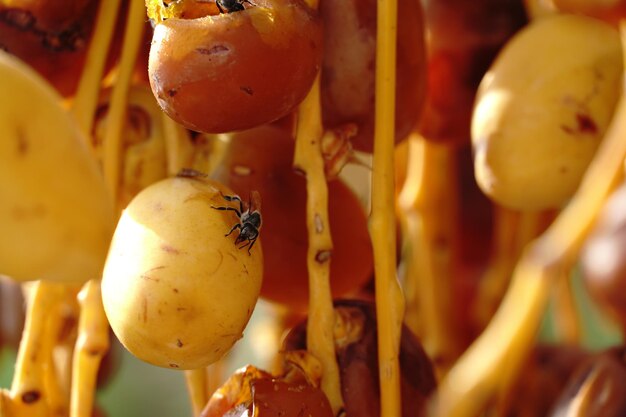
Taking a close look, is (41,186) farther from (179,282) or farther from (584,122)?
(584,122)

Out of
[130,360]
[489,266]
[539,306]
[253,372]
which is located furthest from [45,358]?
[130,360]

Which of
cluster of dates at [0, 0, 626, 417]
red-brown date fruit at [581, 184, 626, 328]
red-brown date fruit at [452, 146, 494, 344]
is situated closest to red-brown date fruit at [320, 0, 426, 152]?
cluster of dates at [0, 0, 626, 417]

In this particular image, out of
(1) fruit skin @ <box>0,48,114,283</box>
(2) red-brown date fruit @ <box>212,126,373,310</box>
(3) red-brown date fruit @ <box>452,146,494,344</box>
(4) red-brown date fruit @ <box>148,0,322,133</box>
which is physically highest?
(4) red-brown date fruit @ <box>148,0,322,133</box>

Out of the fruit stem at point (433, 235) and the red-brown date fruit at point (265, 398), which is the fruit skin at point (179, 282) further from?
the fruit stem at point (433, 235)

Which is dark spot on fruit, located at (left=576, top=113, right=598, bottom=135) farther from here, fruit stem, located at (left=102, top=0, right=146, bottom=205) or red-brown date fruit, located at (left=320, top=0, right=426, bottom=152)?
fruit stem, located at (left=102, top=0, right=146, bottom=205)

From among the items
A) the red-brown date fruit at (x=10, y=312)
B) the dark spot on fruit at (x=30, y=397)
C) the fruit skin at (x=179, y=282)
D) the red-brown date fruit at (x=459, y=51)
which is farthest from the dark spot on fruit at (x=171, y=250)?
the red-brown date fruit at (x=10, y=312)

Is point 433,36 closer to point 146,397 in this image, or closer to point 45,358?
point 45,358

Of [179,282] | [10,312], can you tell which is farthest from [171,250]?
[10,312]
